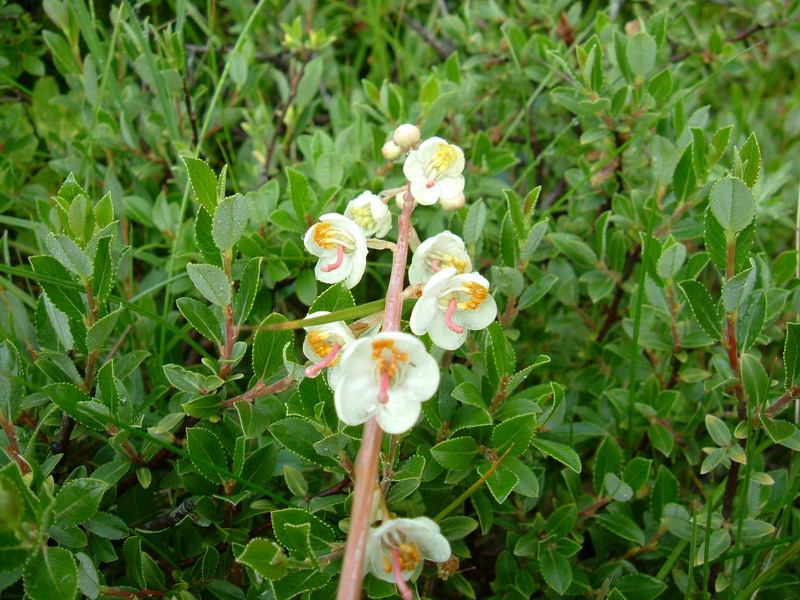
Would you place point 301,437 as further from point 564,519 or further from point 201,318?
point 564,519

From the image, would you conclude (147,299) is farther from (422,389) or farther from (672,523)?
(672,523)

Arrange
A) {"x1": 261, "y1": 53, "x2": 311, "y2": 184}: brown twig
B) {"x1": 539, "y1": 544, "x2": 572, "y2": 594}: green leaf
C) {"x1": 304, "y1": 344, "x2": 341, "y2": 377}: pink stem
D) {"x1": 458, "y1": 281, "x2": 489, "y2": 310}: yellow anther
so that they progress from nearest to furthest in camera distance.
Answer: {"x1": 304, "y1": 344, "x2": 341, "y2": 377}: pink stem, {"x1": 458, "y1": 281, "x2": 489, "y2": 310}: yellow anther, {"x1": 539, "y1": 544, "x2": 572, "y2": 594}: green leaf, {"x1": 261, "y1": 53, "x2": 311, "y2": 184}: brown twig

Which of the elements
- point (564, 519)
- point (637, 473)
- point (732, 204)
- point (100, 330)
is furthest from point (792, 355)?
point (100, 330)

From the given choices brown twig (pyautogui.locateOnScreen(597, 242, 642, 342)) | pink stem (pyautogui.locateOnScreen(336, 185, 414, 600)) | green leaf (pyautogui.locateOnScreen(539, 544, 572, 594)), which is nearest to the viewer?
pink stem (pyautogui.locateOnScreen(336, 185, 414, 600))

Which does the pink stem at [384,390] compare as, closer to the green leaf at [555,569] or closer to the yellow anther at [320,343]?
the yellow anther at [320,343]

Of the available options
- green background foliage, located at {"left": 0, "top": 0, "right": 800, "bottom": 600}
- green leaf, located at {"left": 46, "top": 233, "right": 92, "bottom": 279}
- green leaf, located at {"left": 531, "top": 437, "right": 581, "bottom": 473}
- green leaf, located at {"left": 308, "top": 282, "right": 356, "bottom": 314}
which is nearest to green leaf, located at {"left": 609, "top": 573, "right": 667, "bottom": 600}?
green background foliage, located at {"left": 0, "top": 0, "right": 800, "bottom": 600}

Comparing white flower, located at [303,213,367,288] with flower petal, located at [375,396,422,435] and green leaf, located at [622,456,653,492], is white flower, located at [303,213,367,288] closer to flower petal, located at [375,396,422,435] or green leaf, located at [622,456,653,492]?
flower petal, located at [375,396,422,435]

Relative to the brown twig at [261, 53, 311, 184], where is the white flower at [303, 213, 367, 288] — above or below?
above

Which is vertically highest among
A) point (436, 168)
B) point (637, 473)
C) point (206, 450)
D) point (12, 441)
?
point (436, 168)

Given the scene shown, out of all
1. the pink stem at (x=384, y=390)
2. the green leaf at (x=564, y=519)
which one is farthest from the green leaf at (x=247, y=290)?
the green leaf at (x=564, y=519)
